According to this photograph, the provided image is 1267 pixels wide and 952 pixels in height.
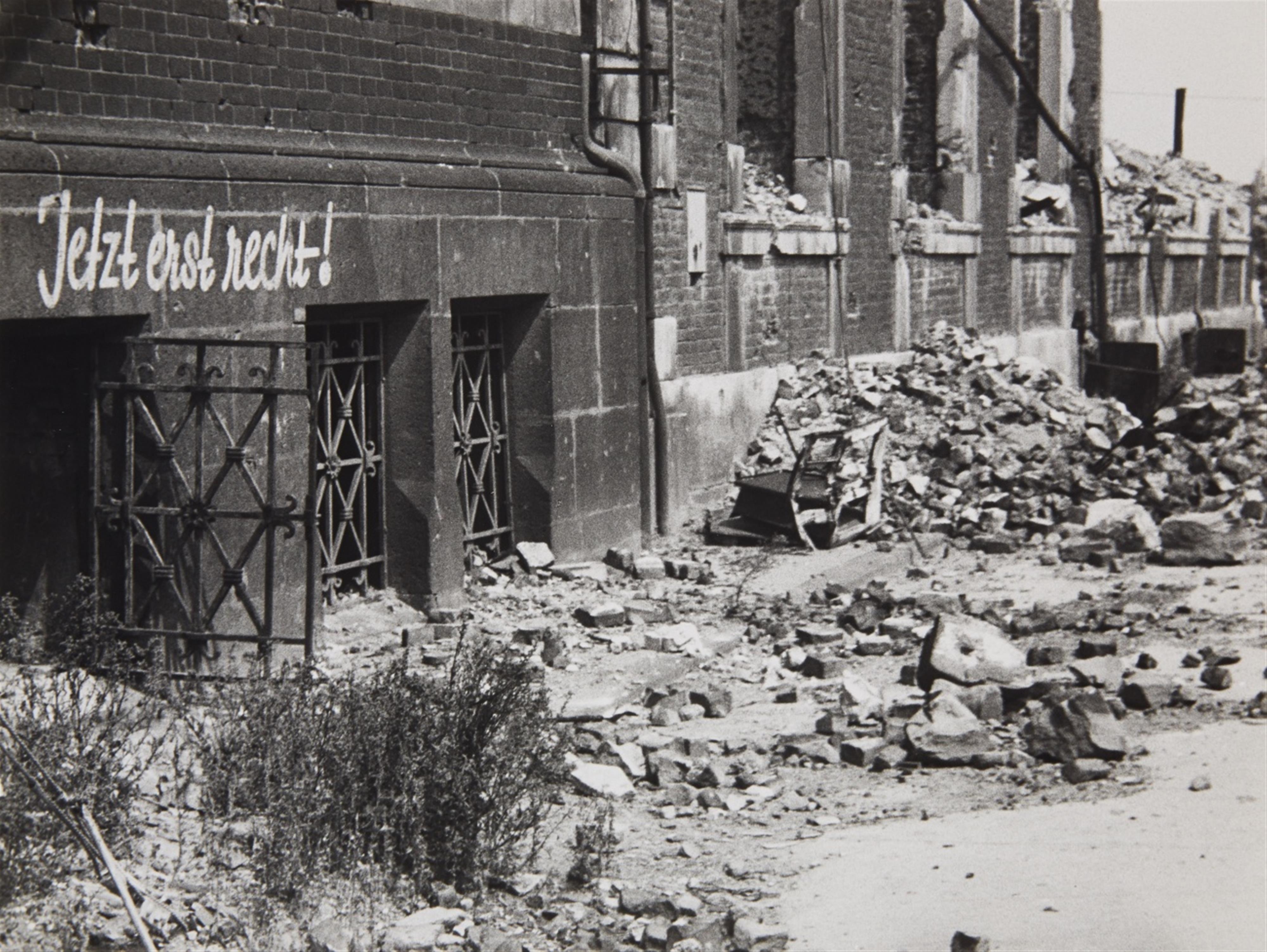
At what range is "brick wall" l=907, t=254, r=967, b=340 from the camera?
55.7ft

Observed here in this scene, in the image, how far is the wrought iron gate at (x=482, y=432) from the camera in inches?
414

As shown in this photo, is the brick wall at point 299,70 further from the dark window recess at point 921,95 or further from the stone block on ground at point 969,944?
the dark window recess at point 921,95

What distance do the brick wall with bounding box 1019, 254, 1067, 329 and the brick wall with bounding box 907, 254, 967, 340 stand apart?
7.05 feet

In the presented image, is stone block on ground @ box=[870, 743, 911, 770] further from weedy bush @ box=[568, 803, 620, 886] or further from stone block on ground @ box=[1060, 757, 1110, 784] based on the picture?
weedy bush @ box=[568, 803, 620, 886]

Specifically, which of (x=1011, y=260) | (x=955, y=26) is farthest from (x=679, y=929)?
(x=1011, y=260)

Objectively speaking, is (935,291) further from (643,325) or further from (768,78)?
(643,325)

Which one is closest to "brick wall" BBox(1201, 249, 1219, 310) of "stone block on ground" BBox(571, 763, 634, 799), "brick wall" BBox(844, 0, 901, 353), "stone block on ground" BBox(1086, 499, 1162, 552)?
"brick wall" BBox(844, 0, 901, 353)

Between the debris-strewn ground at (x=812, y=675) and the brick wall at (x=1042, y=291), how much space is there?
205 inches

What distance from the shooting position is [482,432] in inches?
427

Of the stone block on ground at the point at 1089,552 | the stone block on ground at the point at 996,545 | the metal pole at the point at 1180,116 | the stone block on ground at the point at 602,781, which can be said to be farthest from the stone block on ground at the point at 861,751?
the metal pole at the point at 1180,116

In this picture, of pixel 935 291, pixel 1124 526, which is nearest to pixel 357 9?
pixel 1124 526

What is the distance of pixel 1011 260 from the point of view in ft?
64.7

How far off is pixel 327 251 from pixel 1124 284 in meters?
17.5

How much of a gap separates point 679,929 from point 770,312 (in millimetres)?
9503
